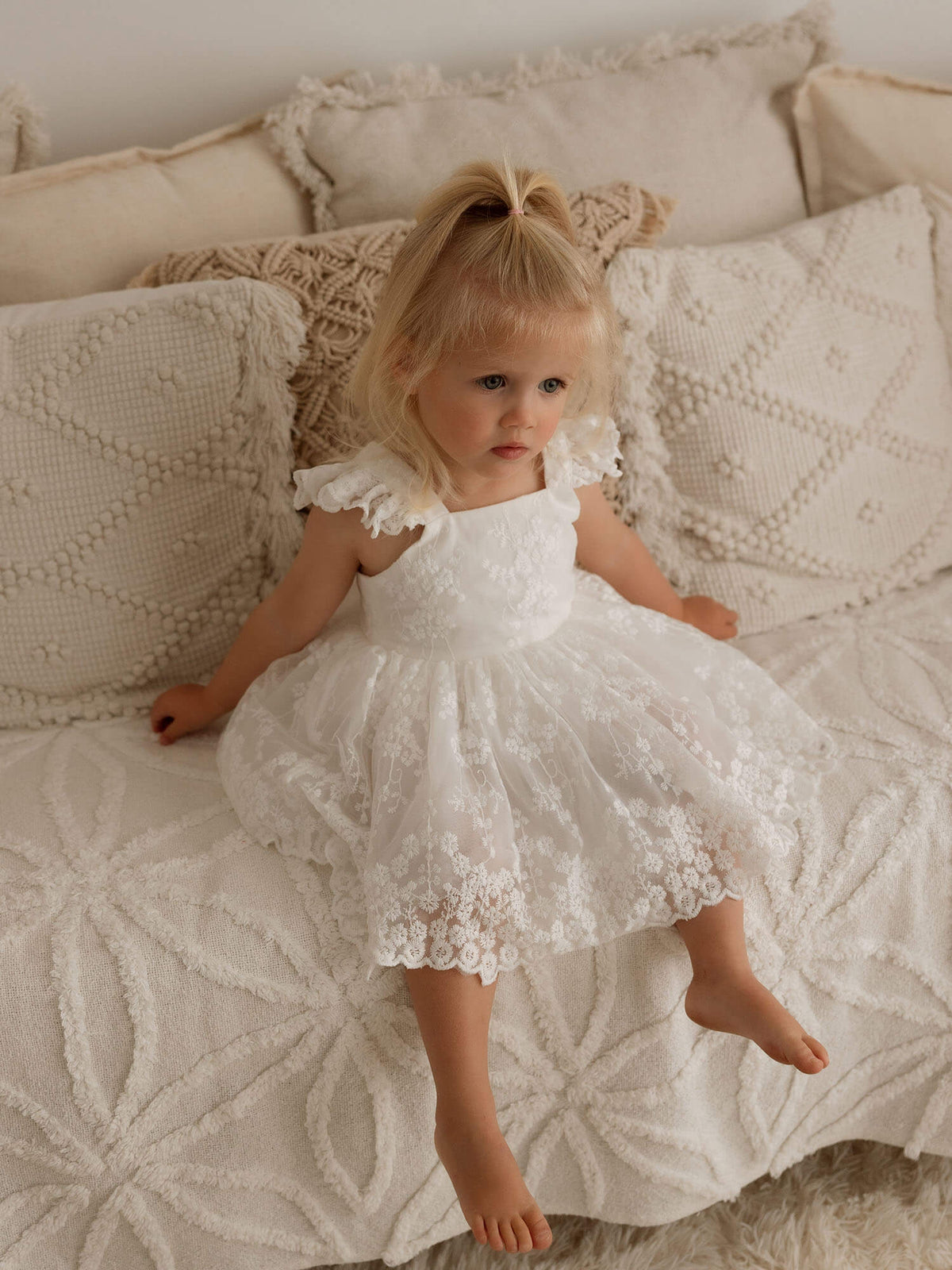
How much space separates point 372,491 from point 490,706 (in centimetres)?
24

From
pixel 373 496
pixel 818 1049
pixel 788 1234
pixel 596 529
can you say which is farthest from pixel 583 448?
pixel 788 1234

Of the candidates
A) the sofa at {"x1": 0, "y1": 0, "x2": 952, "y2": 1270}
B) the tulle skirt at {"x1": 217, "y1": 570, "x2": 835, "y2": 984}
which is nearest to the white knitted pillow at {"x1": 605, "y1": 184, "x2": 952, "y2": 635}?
the sofa at {"x1": 0, "y1": 0, "x2": 952, "y2": 1270}

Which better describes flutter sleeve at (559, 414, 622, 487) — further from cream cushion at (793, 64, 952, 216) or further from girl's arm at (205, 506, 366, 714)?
cream cushion at (793, 64, 952, 216)

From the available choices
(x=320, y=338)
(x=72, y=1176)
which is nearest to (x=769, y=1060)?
(x=72, y=1176)

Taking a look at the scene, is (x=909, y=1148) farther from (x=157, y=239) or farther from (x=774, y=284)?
(x=157, y=239)

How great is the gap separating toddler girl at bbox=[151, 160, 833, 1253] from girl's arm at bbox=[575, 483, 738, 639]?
0.05ft

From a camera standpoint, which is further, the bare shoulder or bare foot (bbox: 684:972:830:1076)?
the bare shoulder

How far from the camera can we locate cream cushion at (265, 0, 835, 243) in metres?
1.32

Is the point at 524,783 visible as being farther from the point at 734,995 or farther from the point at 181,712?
the point at 181,712

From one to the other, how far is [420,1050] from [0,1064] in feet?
1.13

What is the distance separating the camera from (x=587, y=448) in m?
1.10

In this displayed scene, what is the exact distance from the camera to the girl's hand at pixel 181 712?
1.17m

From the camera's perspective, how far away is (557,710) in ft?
3.24

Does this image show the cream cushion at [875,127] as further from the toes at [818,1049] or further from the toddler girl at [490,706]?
the toes at [818,1049]
